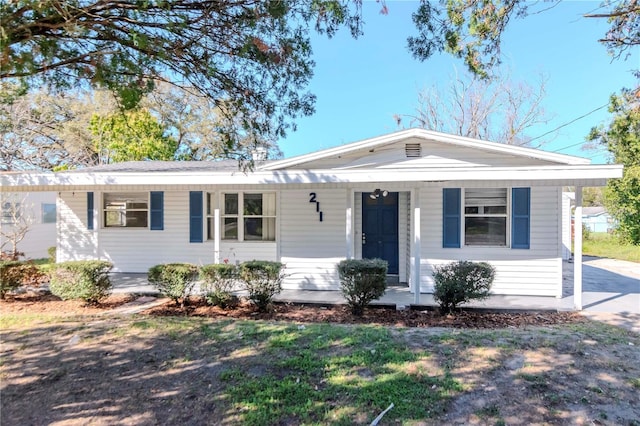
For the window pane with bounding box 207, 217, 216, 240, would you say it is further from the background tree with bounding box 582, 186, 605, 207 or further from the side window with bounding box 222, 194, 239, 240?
the background tree with bounding box 582, 186, 605, 207

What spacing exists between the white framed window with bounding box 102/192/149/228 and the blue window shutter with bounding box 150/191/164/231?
0.79 ft

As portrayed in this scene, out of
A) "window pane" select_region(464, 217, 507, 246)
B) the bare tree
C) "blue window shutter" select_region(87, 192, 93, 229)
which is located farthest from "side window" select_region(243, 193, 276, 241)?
the bare tree

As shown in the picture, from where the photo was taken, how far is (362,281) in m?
5.66

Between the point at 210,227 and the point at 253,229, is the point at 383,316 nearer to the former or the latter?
the point at 253,229

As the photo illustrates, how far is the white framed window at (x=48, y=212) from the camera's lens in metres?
13.6

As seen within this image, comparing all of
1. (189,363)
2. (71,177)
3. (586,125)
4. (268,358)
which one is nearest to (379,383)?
(268,358)

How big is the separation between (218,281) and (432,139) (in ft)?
16.3

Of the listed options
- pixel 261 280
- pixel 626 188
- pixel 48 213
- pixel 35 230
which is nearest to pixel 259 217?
pixel 261 280

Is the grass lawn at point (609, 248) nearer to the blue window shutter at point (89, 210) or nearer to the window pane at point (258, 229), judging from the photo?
the window pane at point (258, 229)

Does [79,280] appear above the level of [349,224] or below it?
below

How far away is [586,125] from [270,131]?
54.8 ft

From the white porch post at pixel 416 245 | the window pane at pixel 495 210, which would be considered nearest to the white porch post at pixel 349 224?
the white porch post at pixel 416 245

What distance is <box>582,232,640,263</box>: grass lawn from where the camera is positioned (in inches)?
537

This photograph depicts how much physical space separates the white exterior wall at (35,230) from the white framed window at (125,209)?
5.33m
